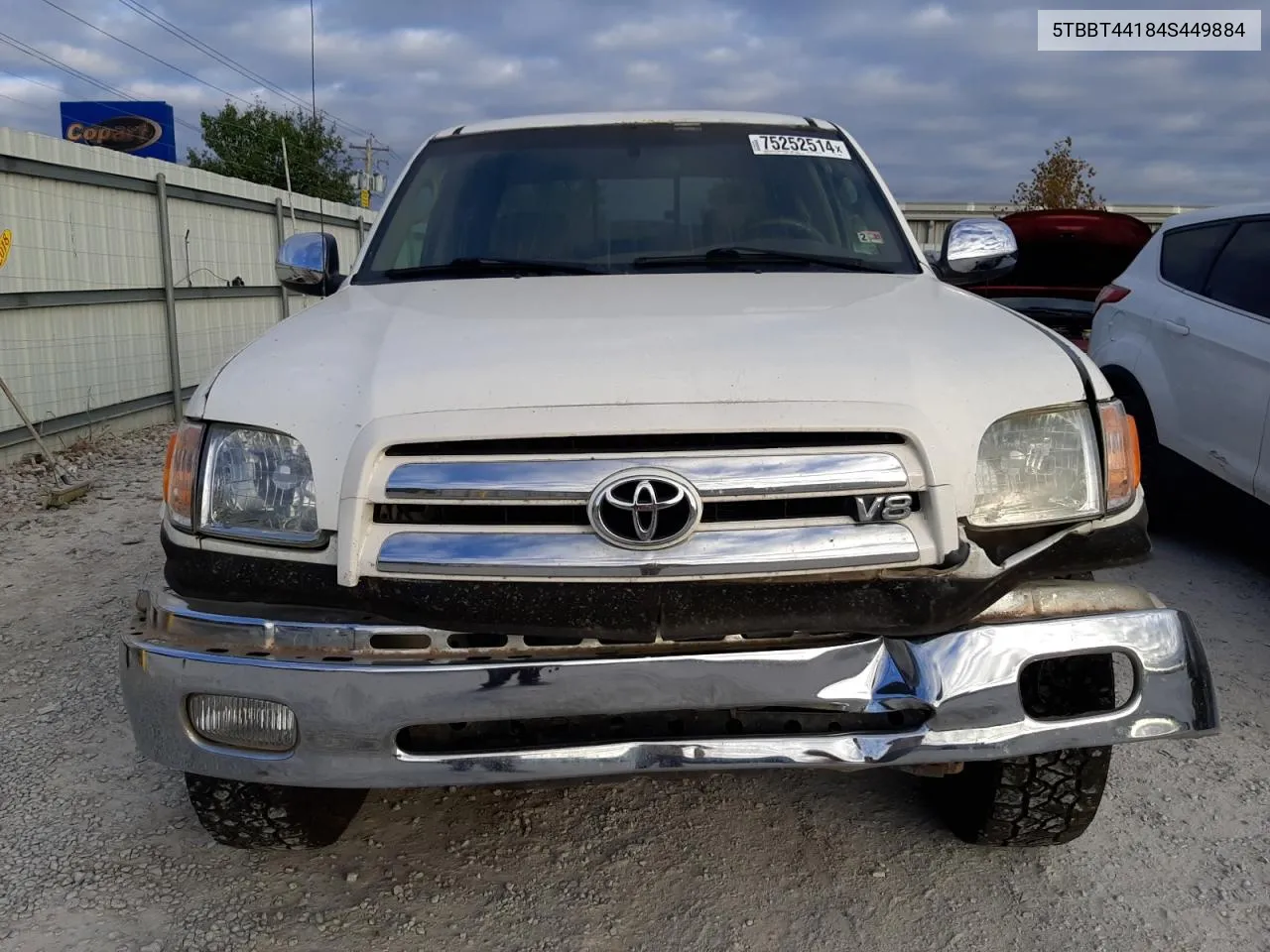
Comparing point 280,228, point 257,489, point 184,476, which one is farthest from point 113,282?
point 257,489

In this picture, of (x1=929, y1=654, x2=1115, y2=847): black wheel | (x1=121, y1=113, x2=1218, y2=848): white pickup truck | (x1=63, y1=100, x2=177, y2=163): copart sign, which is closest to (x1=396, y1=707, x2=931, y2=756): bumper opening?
(x1=121, y1=113, x2=1218, y2=848): white pickup truck

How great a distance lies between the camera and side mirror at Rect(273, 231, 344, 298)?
358 cm

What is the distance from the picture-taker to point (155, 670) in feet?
6.70

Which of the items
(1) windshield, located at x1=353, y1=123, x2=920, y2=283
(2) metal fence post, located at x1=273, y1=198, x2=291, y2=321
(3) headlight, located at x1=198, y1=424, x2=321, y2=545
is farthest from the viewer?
(2) metal fence post, located at x1=273, y1=198, x2=291, y2=321

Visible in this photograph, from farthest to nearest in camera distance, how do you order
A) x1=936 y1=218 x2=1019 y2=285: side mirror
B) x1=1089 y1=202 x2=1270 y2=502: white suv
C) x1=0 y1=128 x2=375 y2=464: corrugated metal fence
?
x1=0 y1=128 x2=375 y2=464: corrugated metal fence → x1=1089 y1=202 x2=1270 y2=502: white suv → x1=936 y1=218 x2=1019 y2=285: side mirror

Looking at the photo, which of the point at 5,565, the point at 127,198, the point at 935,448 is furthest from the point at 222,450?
the point at 127,198

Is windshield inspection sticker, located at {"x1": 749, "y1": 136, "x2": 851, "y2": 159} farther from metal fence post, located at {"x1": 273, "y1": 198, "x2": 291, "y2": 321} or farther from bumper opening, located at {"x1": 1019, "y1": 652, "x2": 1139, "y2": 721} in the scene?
metal fence post, located at {"x1": 273, "y1": 198, "x2": 291, "y2": 321}

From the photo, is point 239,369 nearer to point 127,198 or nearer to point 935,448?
point 935,448

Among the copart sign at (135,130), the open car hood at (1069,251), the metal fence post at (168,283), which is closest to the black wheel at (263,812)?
the open car hood at (1069,251)

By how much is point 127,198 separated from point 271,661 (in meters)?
8.44

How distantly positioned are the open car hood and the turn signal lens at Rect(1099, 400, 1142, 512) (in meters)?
4.49

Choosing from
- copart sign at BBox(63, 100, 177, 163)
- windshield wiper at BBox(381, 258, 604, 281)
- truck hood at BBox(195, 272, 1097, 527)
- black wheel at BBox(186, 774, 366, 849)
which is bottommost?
black wheel at BBox(186, 774, 366, 849)

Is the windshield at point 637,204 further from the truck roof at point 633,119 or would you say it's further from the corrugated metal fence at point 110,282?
the corrugated metal fence at point 110,282

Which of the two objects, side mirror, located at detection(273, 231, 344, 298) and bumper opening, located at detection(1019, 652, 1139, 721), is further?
side mirror, located at detection(273, 231, 344, 298)
